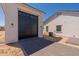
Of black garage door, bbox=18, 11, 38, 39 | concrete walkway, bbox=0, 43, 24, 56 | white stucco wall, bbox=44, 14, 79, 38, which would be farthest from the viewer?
white stucco wall, bbox=44, 14, 79, 38

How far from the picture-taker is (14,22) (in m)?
9.10

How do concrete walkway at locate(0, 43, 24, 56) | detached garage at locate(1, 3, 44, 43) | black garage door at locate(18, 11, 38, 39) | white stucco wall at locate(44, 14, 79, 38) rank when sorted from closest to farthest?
concrete walkway at locate(0, 43, 24, 56)
detached garage at locate(1, 3, 44, 43)
black garage door at locate(18, 11, 38, 39)
white stucco wall at locate(44, 14, 79, 38)

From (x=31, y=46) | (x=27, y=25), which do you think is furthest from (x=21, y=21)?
(x=31, y=46)

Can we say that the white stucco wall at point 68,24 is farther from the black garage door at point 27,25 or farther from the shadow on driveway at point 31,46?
the shadow on driveway at point 31,46

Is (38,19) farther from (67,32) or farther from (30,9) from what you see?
(67,32)

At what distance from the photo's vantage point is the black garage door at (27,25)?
1020 centimetres

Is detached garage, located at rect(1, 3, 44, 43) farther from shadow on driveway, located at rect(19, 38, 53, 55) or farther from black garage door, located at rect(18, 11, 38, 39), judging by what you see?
shadow on driveway, located at rect(19, 38, 53, 55)

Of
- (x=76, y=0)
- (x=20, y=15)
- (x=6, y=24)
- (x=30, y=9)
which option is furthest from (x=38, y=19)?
(x=76, y=0)

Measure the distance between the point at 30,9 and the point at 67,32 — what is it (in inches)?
233

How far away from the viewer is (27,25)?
1125 cm

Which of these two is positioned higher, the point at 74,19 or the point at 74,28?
the point at 74,19

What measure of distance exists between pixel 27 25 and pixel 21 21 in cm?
101

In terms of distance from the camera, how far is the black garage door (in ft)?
33.5

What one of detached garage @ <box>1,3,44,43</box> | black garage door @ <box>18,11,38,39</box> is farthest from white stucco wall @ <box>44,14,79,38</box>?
black garage door @ <box>18,11,38,39</box>
